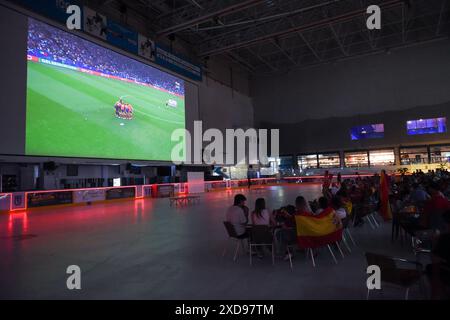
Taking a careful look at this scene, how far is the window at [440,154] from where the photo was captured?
85.9ft

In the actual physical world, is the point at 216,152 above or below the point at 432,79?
below

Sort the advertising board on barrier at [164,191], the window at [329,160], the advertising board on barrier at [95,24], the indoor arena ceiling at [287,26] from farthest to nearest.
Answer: the window at [329,160]
the advertising board on barrier at [164,191]
the indoor arena ceiling at [287,26]
the advertising board on barrier at [95,24]

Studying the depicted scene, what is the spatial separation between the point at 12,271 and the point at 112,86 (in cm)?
1186

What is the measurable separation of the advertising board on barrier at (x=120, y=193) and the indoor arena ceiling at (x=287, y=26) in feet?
33.3

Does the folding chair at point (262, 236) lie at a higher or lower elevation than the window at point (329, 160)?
lower

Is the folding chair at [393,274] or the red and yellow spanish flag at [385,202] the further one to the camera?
the red and yellow spanish flag at [385,202]

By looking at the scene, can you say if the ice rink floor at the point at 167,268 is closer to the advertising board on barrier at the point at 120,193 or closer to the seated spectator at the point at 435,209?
the seated spectator at the point at 435,209

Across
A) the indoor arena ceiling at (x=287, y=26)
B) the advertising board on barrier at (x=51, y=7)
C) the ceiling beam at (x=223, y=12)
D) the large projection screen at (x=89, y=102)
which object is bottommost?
the large projection screen at (x=89, y=102)

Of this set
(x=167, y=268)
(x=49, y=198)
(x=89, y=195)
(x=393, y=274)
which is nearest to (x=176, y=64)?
(x=89, y=195)

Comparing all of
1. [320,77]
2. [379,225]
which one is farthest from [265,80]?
[379,225]

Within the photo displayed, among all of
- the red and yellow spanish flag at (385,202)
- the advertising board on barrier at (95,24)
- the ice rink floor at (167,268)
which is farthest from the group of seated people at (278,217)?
the advertising board on barrier at (95,24)

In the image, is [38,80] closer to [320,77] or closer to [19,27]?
[19,27]
